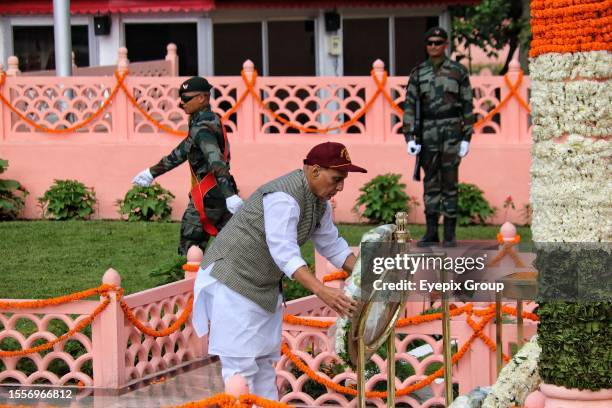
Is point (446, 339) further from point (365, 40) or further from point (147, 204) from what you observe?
point (365, 40)

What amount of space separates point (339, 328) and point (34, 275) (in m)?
7.38

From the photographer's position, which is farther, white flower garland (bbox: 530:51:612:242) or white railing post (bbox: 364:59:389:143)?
white railing post (bbox: 364:59:389:143)

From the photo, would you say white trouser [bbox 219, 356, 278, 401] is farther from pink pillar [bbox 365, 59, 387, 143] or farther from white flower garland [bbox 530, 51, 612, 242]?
pink pillar [bbox 365, 59, 387, 143]

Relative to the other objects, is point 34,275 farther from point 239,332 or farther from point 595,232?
point 595,232

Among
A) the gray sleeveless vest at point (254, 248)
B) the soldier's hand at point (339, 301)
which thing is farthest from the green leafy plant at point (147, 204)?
the soldier's hand at point (339, 301)

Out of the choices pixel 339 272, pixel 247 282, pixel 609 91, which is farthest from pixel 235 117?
pixel 609 91

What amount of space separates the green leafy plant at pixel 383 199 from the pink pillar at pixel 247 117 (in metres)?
1.54

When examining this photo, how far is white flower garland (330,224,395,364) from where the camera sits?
6562 mm

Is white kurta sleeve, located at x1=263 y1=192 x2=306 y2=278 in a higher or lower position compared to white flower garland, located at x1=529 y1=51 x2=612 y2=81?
lower

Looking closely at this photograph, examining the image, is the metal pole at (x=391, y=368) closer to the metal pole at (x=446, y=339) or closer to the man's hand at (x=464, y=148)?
the metal pole at (x=446, y=339)

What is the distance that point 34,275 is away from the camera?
536 inches

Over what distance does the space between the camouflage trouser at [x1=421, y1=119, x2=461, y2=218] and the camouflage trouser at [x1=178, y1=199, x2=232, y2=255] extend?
9.41 feet

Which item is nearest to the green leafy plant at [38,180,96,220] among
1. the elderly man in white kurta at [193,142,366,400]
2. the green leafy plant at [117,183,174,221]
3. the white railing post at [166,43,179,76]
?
the green leafy plant at [117,183,174,221]

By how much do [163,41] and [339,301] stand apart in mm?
14852
